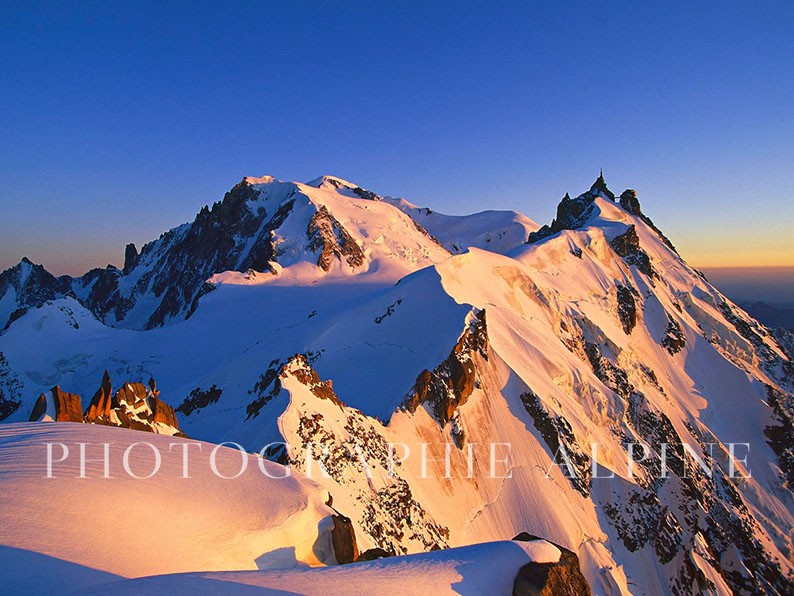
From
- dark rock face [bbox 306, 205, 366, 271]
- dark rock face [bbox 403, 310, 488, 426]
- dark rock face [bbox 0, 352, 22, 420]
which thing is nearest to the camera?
dark rock face [bbox 403, 310, 488, 426]

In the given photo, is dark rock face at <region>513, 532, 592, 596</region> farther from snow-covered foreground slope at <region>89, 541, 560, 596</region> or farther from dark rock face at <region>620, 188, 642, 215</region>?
dark rock face at <region>620, 188, 642, 215</region>

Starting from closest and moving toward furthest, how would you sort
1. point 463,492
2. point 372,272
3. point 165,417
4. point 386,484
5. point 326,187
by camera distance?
point 165,417, point 386,484, point 463,492, point 372,272, point 326,187

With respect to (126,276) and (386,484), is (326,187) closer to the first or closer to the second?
(126,276)

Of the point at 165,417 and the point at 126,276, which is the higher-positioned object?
the point at 126,276

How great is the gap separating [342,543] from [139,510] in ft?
14.0

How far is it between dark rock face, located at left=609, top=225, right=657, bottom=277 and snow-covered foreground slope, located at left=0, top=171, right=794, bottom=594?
0.63m

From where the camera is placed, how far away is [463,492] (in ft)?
88.2

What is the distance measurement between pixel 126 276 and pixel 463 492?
371 feet

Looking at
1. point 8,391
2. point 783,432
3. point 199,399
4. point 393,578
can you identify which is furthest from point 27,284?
point 783,432

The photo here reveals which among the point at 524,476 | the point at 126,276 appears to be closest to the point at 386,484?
the point at 524,476

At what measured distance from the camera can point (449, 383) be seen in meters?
29.5

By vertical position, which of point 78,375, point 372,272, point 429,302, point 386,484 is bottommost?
point 386,484

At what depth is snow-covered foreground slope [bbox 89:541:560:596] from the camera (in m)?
6.51

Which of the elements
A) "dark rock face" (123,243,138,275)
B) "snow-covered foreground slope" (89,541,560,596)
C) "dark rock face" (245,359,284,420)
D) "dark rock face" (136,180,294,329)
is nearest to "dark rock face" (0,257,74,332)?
"dark rock face" (136,180,294,329)
